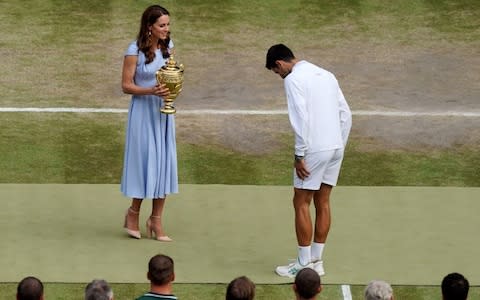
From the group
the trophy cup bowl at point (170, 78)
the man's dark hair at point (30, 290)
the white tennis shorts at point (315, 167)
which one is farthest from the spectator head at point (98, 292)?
the trophy cup bowl at point (170, 78)

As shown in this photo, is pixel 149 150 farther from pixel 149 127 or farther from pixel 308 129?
pixel 308 129

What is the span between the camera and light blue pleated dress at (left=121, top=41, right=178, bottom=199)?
15156 mm

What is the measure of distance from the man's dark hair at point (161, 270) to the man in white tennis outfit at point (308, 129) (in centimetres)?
284

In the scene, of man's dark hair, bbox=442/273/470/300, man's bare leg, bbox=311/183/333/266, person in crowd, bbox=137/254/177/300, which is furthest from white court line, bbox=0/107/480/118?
man's dark hair, bbox=442/273/470/300

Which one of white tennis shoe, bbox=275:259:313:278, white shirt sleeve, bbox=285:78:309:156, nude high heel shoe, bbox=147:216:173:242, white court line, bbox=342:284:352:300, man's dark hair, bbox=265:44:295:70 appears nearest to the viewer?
white court line, bbox=342:284:352:300

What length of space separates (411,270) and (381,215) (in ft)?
5.55

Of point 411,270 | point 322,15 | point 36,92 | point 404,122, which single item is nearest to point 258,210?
point 411,270

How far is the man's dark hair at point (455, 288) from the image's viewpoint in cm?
1105

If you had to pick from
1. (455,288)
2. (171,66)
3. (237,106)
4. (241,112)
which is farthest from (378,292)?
(237,106)

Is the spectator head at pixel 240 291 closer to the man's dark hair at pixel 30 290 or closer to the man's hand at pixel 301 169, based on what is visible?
the man's dark hair at pixel 30 290

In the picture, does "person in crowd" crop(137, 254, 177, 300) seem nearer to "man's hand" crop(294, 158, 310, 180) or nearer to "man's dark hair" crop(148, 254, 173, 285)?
"man's dark hair" crop(148, 254, 173, 285)

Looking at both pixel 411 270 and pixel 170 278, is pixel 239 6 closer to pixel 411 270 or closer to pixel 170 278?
pixel 411 270

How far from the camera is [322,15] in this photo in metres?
23.5

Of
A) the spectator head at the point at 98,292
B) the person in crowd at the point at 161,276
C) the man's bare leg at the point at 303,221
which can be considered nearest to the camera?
the spectator head at the point at 98,292
